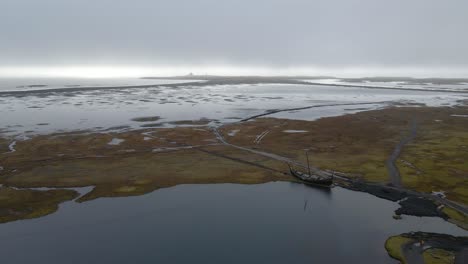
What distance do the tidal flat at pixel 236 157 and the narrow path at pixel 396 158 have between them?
160 mm

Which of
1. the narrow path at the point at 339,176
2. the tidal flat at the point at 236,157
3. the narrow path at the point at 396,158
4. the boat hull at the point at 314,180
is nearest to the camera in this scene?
the narrow path at the point at 339,176

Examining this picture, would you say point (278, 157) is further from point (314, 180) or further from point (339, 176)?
point (314, 180)

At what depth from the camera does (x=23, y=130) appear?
96.3 m

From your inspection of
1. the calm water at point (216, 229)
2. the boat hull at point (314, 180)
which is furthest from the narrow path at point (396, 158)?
the boat hull at point (314, 180)

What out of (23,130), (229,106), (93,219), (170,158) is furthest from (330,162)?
(229,106)

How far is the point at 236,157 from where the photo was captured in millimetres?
68375

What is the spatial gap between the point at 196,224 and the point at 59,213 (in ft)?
55.5

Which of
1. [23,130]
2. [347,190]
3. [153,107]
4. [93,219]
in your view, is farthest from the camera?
[153,107]

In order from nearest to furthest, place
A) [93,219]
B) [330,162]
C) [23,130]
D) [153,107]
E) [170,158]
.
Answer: [93,219], [330,162], [170,158], [23,130], [153,107]

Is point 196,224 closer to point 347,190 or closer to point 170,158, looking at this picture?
point 347,190

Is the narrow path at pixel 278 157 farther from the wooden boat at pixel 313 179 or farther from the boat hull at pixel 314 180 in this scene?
the boat hull at pixel 314 180

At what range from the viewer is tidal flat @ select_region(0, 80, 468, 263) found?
47.7 meters

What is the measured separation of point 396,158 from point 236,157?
2836 centimetres

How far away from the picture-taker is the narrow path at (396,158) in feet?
176
